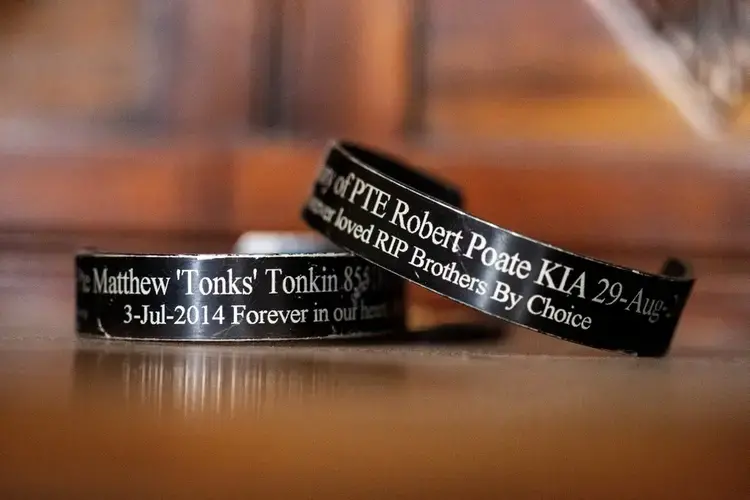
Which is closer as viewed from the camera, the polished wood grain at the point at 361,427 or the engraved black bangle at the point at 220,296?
the polished wood grain at the point at 361,427

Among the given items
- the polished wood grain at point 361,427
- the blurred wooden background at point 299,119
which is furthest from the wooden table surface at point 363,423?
the blurred wooden background at point 299,119

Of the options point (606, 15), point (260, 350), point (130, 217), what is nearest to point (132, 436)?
point (260, 350)

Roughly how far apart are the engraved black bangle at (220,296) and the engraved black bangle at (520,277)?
35 millimetres

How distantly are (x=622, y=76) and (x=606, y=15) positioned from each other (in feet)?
0.23

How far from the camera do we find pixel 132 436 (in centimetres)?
27

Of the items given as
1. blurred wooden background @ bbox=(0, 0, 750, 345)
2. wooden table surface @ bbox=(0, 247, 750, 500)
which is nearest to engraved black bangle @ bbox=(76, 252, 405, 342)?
wooden table surface @ bbox=(0, 247, 750, 500)

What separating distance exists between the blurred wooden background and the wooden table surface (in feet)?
1.39

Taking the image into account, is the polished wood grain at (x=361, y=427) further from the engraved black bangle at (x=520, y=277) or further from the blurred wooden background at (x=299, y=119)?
the blurred wooden background at (x=299, y=119)

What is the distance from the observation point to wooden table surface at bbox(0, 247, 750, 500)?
233mm

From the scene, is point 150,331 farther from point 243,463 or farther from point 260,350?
point 243,463

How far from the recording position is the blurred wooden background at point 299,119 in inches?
35.7

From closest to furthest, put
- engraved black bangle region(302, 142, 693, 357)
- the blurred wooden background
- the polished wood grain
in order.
Answer: the polished wood grain < engraved black bangle region(302, 142, 693, 357) < the blurred wooden background

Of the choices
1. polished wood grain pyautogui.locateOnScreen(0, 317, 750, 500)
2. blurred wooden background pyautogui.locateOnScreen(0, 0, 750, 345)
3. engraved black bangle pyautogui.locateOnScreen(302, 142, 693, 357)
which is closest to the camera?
polished wood grain pyautogui.locateOnScreen(0, 317, 750, 500)

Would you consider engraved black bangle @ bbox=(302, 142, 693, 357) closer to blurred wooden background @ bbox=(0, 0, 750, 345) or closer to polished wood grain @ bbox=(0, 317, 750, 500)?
polished wood grain @ bbox=(0, 317, 750, 500)
